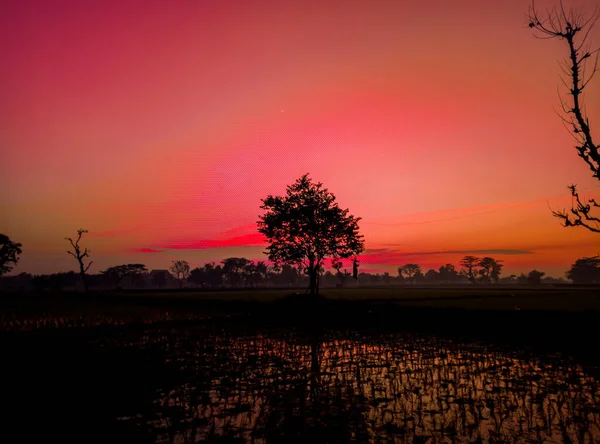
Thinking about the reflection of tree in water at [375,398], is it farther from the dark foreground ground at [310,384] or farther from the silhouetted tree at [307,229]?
the silhouetted tree at [307,229]

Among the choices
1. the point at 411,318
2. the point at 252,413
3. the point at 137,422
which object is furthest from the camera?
the point at 411,318

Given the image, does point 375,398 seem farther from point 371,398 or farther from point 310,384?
point 310,384

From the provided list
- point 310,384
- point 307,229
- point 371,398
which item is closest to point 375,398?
point 371,398

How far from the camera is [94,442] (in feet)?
28.3

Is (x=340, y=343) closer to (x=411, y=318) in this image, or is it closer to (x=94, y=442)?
(x=411, y=318)

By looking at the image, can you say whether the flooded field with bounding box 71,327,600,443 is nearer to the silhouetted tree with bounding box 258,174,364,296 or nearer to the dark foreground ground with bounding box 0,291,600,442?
the dark foreground ground with bounding box 0,291,600,442

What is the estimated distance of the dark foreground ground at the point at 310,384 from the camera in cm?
930

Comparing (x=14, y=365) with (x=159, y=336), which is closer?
(x=14, y=365)

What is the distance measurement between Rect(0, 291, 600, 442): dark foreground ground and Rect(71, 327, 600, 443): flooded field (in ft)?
0.18

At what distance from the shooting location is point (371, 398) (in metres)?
11.8

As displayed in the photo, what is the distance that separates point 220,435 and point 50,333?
25666 millimetres

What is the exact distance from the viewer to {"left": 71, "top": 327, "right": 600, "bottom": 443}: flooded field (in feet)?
29.7

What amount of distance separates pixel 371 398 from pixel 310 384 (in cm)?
259

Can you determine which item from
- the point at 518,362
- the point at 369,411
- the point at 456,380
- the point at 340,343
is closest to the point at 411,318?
the point at 340,343
